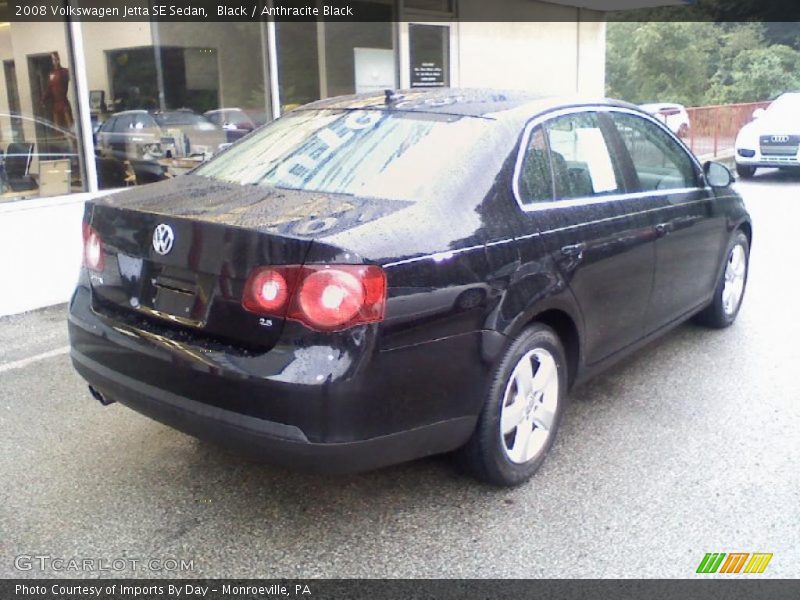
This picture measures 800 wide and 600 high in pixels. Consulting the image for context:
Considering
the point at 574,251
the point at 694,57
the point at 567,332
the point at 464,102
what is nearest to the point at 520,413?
the point at 567,332

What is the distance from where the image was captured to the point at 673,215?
14.1 ft

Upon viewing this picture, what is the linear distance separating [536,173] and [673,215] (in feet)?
4.21

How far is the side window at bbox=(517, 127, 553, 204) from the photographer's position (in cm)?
328

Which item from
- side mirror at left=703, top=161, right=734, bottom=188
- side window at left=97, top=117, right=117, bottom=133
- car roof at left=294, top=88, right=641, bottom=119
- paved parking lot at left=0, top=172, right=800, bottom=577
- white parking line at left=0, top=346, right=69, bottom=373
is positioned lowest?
paved parking lot at left=0, top=172, right=800, bottom=577

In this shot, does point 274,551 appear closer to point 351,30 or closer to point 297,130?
point 297,130

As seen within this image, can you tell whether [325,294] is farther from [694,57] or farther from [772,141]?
[694,57]

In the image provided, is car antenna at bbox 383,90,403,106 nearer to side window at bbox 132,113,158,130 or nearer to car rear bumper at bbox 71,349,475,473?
car rear bumper at bbox 71,349,475,473

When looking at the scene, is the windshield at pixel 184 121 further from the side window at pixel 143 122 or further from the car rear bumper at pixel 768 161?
the car rear bumper at pixel 768 161

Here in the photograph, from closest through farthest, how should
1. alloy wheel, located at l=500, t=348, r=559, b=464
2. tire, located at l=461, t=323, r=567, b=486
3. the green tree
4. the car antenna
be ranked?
tire, located at l=461, t=323, r=567, b=486, alloy wheel, located at l=500, t=348, r=559, b=464, the car antenna, the green tree

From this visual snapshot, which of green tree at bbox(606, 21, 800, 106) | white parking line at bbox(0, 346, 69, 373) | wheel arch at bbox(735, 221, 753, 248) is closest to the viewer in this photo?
white parking line at bbox(0, 346, 69, 373)

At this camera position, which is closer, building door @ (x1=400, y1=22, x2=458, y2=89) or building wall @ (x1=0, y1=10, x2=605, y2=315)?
building wall @ (x1=0, y1=10, x2=605, y2=315)

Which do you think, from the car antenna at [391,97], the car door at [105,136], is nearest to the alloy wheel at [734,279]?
the car antenna at [391,97]

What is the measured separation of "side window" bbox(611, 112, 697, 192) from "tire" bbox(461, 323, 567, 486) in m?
1.27

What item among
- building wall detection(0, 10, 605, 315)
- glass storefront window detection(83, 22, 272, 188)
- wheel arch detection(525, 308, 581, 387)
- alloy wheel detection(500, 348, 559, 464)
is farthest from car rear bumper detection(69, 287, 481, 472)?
glass storefront window detection(83, 22, 272, 188)
